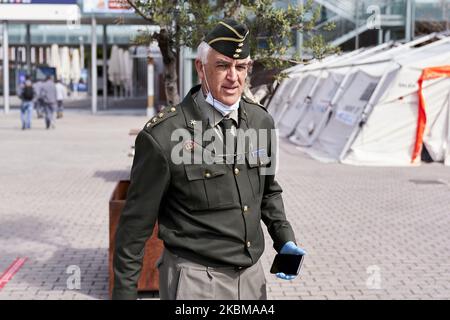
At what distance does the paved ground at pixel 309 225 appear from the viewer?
5.85 meters

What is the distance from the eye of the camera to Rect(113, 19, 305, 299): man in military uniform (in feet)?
8.43

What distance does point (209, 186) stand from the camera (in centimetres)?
265

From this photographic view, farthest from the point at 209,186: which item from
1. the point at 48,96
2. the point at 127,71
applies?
the point at 127,71

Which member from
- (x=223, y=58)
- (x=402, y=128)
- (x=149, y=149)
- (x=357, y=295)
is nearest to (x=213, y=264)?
(x=149, y=149)

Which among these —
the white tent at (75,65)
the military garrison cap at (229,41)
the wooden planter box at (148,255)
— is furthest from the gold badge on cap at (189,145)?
the white tent at (75,65)

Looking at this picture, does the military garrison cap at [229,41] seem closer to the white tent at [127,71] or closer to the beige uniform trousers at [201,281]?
the beige uniform trousers at [201,281]

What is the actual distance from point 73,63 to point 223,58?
3863cm

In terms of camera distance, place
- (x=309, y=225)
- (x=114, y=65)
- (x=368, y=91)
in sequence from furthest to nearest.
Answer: (x=114, y=65)
(x=368, y=91)
(x=309, y=225)

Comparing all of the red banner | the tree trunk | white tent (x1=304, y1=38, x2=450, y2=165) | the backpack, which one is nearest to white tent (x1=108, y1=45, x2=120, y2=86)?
the backpack

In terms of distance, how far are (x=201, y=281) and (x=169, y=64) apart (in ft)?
13.4

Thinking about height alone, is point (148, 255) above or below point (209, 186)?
below

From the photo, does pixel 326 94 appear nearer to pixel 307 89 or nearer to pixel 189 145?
pixel 307 89

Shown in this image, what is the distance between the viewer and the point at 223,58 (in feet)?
8.52
